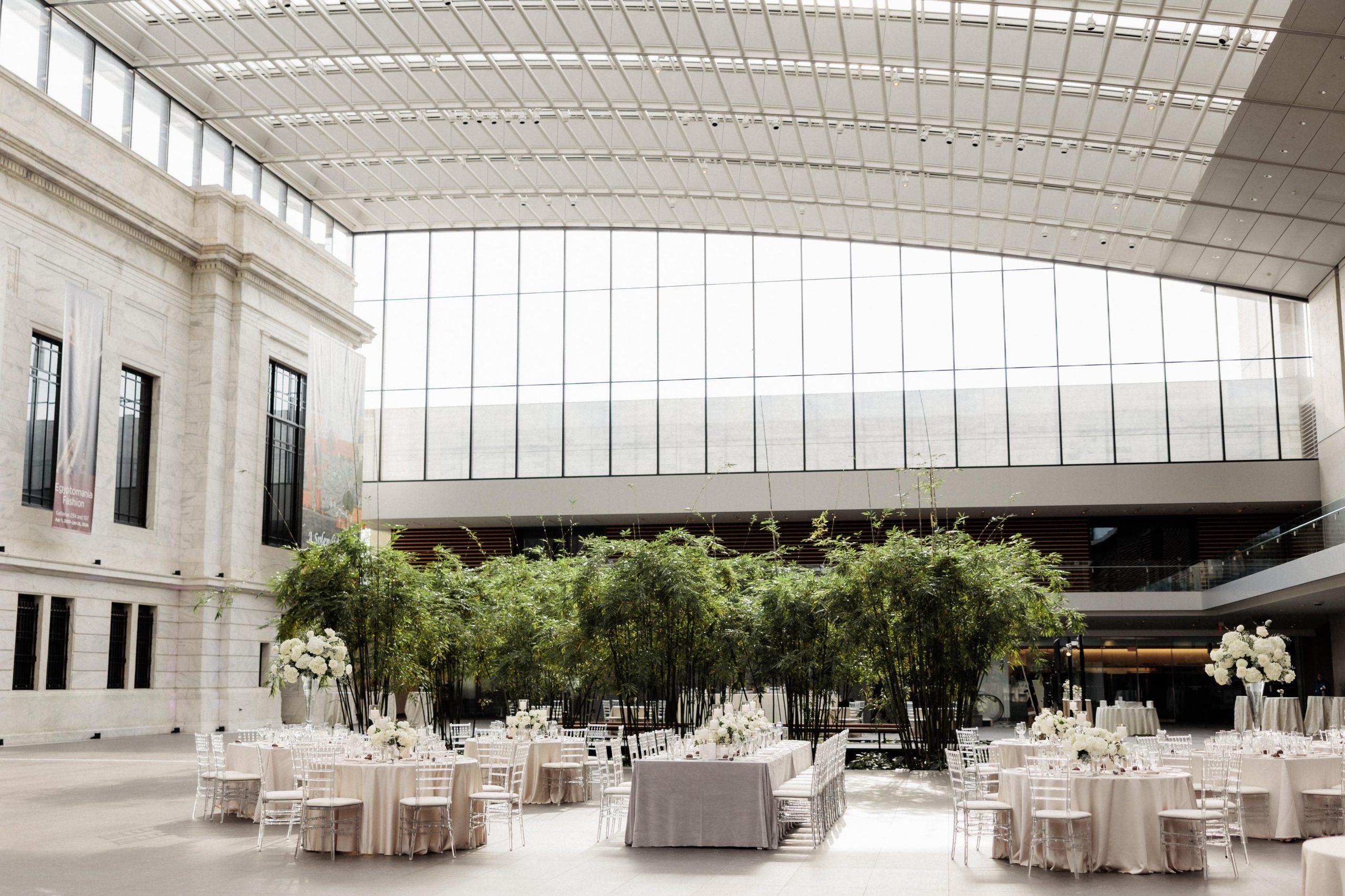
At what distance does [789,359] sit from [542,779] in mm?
21071

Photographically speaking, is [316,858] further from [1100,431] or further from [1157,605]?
[1100,431]

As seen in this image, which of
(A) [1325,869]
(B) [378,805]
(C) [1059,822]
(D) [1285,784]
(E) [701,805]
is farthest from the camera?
(D) [1285,784]

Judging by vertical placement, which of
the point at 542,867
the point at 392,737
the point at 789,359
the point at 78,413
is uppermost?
the point at 789,359

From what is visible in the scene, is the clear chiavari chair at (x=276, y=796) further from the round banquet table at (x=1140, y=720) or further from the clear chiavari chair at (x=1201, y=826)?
the round banquet table at (x=1140, y=720)

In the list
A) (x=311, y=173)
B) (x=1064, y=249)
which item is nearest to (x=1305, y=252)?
(x=1064, y=249)

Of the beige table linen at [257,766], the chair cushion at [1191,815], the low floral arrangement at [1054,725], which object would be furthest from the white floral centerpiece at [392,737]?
the chair cushion at [1191,815]

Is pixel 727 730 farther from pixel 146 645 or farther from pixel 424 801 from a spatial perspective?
pixel 146 645

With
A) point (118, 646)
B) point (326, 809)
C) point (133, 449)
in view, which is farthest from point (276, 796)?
point (133, 449)

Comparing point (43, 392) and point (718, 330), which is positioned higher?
point (718, 330)

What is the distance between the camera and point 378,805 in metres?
8.77

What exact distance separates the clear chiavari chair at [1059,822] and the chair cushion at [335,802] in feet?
15.2

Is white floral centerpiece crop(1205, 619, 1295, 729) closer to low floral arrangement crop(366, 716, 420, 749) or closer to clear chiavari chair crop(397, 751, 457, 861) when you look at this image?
clear chiavari chair crop(397, 751, 457, 861)

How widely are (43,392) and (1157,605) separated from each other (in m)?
22.3

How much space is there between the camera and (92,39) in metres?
22.5
